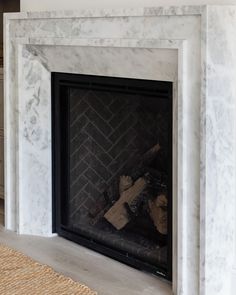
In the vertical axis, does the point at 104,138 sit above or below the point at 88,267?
above

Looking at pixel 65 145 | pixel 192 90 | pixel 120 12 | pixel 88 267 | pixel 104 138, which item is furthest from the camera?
pixel 65 145

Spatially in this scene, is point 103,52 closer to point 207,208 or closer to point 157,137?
point 157,137

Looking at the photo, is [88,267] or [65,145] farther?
[65,145]

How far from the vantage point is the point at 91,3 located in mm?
2967

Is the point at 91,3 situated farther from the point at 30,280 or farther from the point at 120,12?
the point at 30,280

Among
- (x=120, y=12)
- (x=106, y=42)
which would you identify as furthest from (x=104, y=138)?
(x=120, y=12)

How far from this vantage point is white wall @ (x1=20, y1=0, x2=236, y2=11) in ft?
8.27

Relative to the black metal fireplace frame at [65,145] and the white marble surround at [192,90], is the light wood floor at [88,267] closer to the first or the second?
the black metal fireplace frame at [65,145]

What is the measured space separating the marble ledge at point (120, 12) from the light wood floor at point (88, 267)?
1155mm

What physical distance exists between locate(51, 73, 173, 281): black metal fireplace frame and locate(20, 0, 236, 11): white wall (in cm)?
33

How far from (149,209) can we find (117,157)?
0.32 m

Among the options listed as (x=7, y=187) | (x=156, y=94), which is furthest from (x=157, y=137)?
(x=7, y=187)

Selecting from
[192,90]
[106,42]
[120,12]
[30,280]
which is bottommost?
[30,280]

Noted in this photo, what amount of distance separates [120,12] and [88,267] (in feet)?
3.87
